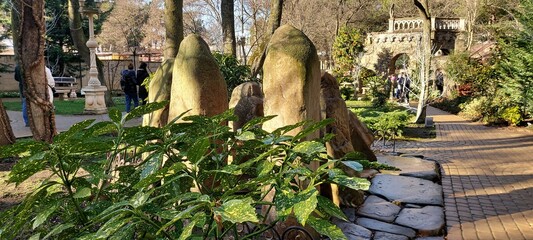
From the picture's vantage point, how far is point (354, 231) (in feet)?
14.6

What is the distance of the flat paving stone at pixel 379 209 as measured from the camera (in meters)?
4.94

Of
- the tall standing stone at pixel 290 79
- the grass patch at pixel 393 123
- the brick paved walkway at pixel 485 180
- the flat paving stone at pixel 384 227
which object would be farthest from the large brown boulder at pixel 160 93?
the grass patch at pixel 393 123

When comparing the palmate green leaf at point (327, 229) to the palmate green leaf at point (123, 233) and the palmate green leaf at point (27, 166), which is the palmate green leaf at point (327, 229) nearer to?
the palmate green leaf at point (123, 233)

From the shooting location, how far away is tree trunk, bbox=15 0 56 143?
641 centimetres

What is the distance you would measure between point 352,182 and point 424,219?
13.7 feet

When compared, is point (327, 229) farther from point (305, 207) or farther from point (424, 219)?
point (424, 219)

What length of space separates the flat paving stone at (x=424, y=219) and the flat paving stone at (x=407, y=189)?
281 millimetres

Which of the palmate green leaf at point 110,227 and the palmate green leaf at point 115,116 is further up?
the palmate green leaf at point 115,116

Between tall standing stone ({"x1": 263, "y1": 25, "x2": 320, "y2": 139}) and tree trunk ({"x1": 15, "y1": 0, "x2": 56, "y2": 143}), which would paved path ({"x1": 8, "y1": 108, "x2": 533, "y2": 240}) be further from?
tree trunk ({"x1": 15, "y1": 0, "x2": 56, "y2": 143})

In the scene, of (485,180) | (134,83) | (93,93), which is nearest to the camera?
(485,180)

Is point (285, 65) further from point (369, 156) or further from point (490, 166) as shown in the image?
point (490, 166)

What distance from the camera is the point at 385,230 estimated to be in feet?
14.8

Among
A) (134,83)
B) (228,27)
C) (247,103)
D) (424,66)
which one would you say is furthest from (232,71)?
(424,66)

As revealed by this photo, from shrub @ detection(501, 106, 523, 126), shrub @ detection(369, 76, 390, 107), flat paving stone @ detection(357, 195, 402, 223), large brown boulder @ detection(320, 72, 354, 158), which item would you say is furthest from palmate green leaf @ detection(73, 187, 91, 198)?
shrub @ detection(369, 76, 390, 107)
